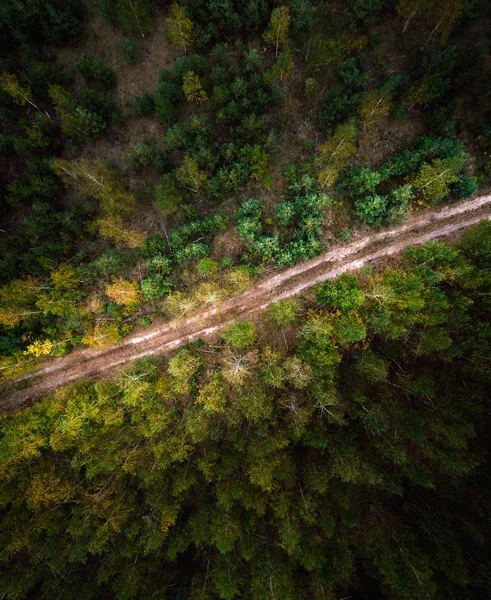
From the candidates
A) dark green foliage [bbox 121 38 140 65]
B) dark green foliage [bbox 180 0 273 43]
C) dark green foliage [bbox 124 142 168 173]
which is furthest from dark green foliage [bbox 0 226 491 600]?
dark green foliage [bbox 121 38 140 65]

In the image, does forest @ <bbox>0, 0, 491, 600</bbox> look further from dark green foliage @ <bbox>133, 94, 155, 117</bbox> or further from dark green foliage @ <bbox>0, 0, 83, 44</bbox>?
dark green foliage @ <bbox>133, 94, 155, 117</bbox>

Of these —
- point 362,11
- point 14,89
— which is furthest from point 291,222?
point 14,89

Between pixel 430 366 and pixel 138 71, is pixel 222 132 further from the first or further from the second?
pixel 430 366

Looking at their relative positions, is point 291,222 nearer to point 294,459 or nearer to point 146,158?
point 146,158

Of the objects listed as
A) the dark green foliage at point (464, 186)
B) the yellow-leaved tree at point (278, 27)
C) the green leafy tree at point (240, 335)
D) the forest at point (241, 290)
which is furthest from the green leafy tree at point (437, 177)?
the green leafy tree at point (240, 335)

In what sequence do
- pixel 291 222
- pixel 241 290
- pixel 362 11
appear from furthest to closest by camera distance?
pixel 241 290, pixel 291 222, pixel 362 11

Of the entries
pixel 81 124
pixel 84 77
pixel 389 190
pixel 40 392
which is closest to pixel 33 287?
pixel 40 392
